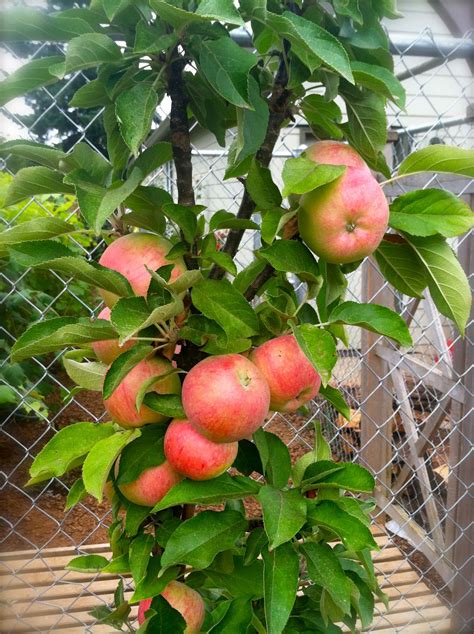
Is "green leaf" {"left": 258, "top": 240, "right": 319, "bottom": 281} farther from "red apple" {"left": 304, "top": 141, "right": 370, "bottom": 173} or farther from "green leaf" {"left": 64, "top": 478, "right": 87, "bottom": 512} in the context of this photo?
"green leaf" {"left": 64, "top": 478, "right": 87, "bottom": 512}

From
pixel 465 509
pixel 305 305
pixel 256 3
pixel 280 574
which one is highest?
pixel 256 3

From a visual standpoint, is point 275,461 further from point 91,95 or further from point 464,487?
point 464,487

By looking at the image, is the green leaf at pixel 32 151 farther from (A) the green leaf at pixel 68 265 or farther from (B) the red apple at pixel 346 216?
(B) the red apple at pixel 346 216

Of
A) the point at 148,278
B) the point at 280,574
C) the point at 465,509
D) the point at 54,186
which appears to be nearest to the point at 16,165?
the point at 54,186

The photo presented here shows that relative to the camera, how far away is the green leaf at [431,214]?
0.64 meters

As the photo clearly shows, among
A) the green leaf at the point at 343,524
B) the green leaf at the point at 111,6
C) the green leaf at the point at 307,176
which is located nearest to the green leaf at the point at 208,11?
the green leaf at the point at 111,6

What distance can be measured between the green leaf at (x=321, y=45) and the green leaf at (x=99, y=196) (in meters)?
0.20

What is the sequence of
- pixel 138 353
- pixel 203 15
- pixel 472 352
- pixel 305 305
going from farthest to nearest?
pixel 472 352 → pixel 305 305 → pixel 138 353 → pixel 203 15

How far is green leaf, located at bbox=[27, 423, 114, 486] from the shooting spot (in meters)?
0.68

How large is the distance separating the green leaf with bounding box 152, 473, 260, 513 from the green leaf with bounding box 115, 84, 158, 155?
0.34 metres

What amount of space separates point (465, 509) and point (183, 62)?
162 centimetres

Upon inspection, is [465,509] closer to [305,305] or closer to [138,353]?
[305,305]

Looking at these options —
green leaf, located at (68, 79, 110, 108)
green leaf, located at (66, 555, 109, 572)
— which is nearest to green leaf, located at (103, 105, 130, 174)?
green leaf, located at (68, 79, 110, 108)

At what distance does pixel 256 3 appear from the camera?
540mm
